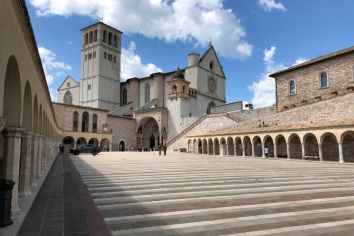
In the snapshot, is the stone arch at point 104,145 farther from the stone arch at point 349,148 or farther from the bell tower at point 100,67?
the stone arch at point 349,148

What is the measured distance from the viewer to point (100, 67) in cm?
6581

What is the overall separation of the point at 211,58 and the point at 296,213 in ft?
193

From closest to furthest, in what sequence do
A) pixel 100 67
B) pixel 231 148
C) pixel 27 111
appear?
1. pixel 27 111
2. pixel 231 148
3. pixel 100 67

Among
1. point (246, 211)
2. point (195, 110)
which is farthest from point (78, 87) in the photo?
point (246, 211)

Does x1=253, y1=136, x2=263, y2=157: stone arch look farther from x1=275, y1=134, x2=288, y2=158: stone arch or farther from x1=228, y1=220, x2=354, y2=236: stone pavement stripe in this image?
x1=228, y1=220, x2=354, y2=236: stone pavement stripe

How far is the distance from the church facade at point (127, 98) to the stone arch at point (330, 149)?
25.7 meters

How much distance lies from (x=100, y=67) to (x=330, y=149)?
169ft

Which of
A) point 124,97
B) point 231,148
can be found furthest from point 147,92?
point 231,148

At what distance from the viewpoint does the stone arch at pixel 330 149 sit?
25.8 meters

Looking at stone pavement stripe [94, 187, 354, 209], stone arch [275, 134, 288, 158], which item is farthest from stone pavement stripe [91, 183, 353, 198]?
stone arch [275, 134, 288, 158]

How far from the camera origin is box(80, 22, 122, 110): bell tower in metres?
65.8

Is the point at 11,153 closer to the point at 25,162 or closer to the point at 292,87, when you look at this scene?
the point at 25,162

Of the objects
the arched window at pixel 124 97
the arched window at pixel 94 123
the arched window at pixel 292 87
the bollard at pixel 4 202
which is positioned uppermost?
the arched window at pixel 124 97

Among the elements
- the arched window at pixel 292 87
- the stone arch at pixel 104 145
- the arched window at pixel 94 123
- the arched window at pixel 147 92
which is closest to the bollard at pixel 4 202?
the arched window at pixel 292 87
